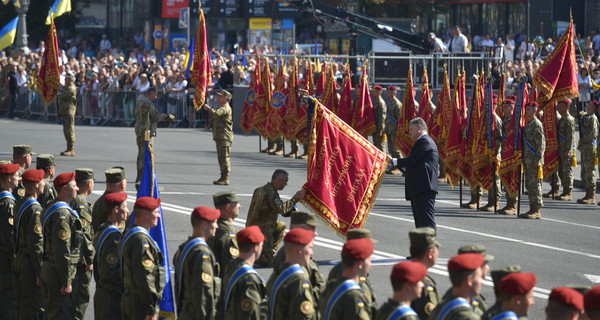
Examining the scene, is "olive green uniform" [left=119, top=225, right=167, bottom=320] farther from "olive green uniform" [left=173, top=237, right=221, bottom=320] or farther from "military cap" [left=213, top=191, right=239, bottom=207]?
Result: "military cap" [left=213, top=191, right=239, bottom=207]

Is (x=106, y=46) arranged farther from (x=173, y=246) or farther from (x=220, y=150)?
(x=173, y=246)

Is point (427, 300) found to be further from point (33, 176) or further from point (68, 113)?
point (68, 113)

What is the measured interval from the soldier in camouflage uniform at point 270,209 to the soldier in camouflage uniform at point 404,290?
6.24 meters

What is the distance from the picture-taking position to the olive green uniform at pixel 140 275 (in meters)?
9.36

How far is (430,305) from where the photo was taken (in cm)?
828

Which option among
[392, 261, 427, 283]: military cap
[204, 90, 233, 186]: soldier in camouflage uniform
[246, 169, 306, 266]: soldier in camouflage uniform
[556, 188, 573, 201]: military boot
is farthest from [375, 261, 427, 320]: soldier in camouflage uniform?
[556, 188, 573, 201]: military boot

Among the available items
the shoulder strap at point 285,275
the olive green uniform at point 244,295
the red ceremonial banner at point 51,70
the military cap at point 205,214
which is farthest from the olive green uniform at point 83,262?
the red ceremonial banner at point 51,70

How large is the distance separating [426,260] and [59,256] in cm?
381

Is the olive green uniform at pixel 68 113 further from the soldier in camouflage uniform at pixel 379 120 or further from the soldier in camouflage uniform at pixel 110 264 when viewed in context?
the soldier in camouflage uniform at pixel 110 264

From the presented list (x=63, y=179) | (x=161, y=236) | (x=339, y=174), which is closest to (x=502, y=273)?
(x=161, y=236)

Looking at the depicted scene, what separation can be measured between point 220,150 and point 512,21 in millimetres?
31210

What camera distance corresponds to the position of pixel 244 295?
845cm

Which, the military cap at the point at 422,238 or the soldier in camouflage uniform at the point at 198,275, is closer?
the military cap at the point at 422,238

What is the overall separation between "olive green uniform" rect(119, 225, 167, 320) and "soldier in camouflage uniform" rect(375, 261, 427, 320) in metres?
2.75
